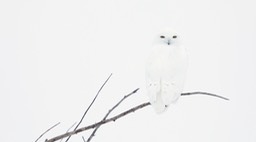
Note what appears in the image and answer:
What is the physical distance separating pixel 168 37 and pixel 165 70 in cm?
28

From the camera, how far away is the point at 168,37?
3.26 meters

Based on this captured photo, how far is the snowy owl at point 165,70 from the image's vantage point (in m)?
3.03

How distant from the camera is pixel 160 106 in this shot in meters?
2.94

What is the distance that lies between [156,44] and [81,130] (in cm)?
250

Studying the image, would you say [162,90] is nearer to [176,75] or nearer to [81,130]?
[176,75]

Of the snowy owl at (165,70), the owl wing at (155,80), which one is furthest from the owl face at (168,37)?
the owl wing at (155,80)

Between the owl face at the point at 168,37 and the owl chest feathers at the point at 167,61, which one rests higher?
the owl face at the point at 168,37

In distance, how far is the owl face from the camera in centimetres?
320

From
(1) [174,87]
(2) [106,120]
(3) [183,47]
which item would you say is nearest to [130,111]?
(2) [106,120]

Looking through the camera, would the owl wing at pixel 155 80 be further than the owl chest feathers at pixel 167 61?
No

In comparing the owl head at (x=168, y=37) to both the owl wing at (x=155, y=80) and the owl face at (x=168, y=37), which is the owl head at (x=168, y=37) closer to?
the owl face at (x=168, y=37)

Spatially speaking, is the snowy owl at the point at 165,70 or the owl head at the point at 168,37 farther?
the owl head at the point at 168,37

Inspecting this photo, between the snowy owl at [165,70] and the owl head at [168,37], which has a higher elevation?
the owl head at [168,37]

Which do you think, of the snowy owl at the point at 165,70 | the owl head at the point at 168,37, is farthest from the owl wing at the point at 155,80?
the owl head at the point at 168,37
